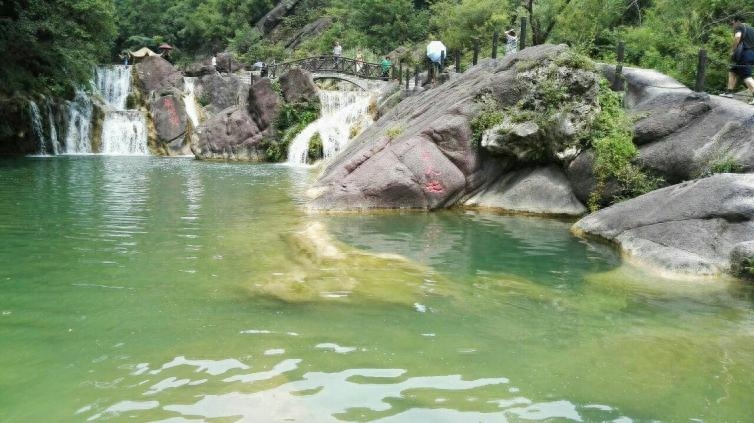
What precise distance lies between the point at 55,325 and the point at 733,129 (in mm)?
10564

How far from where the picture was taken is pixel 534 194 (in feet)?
42.2

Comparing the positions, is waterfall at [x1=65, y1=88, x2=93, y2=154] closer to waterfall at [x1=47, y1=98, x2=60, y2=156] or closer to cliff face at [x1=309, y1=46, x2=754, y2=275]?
waterfall at [x1=47, y1=98, x2=60, y2=156]

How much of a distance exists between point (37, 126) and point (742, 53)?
25869 mm

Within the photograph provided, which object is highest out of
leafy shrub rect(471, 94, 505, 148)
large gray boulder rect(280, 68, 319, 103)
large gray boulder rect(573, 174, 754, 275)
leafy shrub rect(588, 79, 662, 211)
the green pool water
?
large gray boulder rect(280, 68, 319, 103)

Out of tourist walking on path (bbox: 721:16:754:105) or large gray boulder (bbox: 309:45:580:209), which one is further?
large gray boulder (bbox: 309:45:580:209)

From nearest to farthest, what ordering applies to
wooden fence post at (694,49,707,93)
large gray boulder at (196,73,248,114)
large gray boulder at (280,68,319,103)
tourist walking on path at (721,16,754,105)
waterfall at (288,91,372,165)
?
1. tourist walking on path at (721,16,754,105)
2. wooden fence post at (694,49,707,93)
3. waterfall at (288,91,372,165)
4. large gray boulder at (280,68,319,103)
5. large gray boulder at (196,73,248,114)

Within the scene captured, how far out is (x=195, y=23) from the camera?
57.9 meters

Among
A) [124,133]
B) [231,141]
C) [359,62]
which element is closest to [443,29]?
[359,62]

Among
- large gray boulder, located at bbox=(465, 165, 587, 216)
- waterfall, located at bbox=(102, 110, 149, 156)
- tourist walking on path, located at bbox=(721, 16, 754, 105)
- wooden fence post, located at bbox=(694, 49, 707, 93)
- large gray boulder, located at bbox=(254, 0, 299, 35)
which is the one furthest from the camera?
large gray boulder, located at bbox=(254, 0, 299, 35)

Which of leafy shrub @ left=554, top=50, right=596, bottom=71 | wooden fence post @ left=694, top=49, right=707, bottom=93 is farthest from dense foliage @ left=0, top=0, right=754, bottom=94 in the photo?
leafy shrub @ left=554, top=50, right=596, bottom=71

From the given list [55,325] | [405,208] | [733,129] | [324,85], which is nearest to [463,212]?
[405,208]

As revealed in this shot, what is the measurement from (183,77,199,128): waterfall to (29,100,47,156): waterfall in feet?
24.5

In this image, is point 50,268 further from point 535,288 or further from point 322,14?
point 322,14

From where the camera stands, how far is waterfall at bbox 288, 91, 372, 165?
86.1 feet
